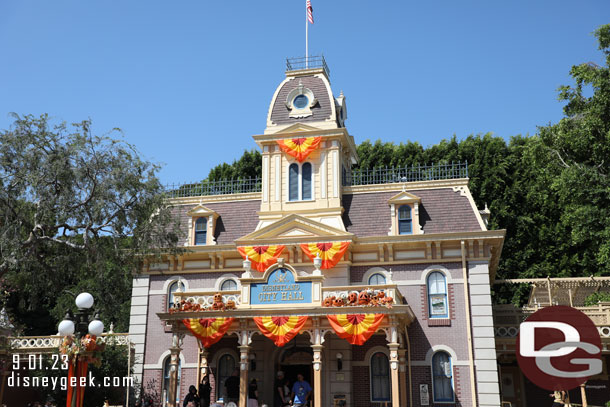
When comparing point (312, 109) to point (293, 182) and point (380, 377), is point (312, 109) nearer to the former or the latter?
point (293, 182)

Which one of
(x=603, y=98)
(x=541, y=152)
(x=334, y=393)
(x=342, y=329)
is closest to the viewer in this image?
(x=342, y=329)

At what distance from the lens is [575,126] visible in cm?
2802

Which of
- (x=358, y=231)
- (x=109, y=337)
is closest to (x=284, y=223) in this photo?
(x=358, y=231)

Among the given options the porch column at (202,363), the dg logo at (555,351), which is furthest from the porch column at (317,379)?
the dg logo at (555,351)

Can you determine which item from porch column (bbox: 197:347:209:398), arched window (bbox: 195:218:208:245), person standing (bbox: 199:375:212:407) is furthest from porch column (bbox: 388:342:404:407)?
arched window (bbox: 195:218:208:245)

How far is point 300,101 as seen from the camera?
29219 millimetres

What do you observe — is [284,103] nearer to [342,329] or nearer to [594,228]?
[342,329]

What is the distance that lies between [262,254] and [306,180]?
13.6 feet

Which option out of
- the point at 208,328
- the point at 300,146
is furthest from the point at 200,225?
the point at 208,328

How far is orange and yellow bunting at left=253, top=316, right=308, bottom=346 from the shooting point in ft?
74.1

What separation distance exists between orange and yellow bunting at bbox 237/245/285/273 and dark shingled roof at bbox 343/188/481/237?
3.31 metres

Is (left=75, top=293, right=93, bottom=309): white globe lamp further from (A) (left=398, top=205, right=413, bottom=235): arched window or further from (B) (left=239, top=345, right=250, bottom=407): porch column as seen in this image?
(A) (left=398, top=205, right=413, bottom=235): arched window

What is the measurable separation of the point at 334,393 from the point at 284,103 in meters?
13.3

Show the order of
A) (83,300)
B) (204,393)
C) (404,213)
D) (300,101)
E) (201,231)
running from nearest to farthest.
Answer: (83,300) → (204,393) → (404,213) → (201,231) → (300,101)
